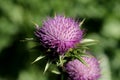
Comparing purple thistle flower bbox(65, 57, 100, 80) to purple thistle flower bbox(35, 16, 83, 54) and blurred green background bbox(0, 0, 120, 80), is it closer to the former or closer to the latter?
purple thistle flower bbox(35, 16, 83, 54)

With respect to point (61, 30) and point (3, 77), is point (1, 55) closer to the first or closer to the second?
point (3, 77)

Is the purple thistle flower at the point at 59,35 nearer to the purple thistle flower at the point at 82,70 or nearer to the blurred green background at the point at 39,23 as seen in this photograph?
the purple thistle flower at the point at 82,70

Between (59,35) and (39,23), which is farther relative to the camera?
(39,23)

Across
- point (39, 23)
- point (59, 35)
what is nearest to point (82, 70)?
point (59, 35)

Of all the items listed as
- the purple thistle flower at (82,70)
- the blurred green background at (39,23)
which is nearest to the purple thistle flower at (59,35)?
the purple thistle flower at (82,70)

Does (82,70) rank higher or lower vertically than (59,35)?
lower

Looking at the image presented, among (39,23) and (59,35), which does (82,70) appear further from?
(39,23)
